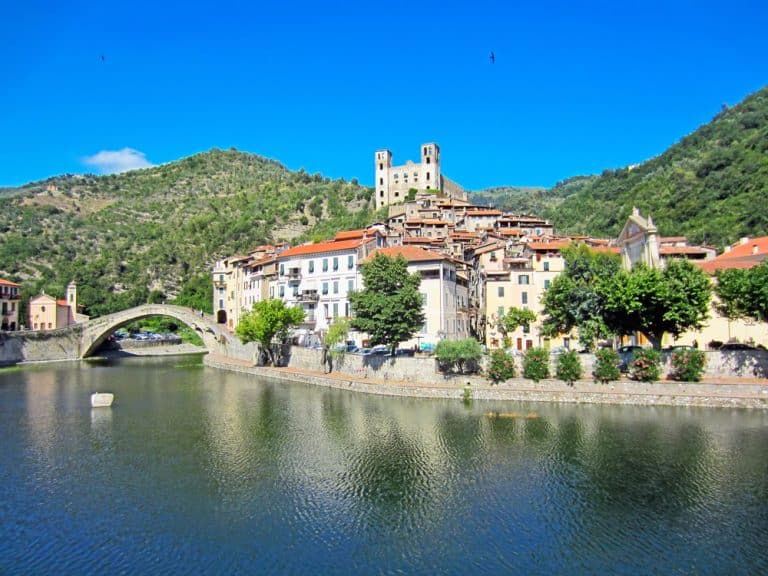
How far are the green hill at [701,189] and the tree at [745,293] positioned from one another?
35.9 m

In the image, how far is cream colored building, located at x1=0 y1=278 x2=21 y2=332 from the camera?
7081cm

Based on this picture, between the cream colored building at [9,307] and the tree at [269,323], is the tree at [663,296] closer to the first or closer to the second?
the tree at [269,323]

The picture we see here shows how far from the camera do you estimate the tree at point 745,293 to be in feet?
112

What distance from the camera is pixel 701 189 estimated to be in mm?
90562

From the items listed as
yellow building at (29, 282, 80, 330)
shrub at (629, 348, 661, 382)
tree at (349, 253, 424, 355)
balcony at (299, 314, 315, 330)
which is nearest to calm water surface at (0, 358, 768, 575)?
shrub at (629, 348, 661, 382)

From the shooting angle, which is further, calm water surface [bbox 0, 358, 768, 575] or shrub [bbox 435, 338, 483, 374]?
shrub [bbox 435, 338, 483, 374]

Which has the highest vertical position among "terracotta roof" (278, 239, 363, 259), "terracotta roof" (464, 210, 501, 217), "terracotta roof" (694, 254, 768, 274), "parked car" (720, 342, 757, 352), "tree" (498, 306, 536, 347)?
"terracotta roof" (464, 210, 501, 217)

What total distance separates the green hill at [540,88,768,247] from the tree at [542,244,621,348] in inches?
1360

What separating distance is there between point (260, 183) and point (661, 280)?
142775 mm

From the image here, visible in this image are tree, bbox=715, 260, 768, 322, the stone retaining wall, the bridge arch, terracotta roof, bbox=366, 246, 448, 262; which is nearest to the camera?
the stone retaining wall

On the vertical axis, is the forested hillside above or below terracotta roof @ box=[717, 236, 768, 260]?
above

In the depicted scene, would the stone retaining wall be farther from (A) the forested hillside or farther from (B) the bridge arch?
(A) the forested hillside

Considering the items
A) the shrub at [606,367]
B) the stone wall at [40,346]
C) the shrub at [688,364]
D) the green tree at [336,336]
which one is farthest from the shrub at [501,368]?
the stone wall at [40,346]

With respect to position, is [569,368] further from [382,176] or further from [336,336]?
[382,176]
